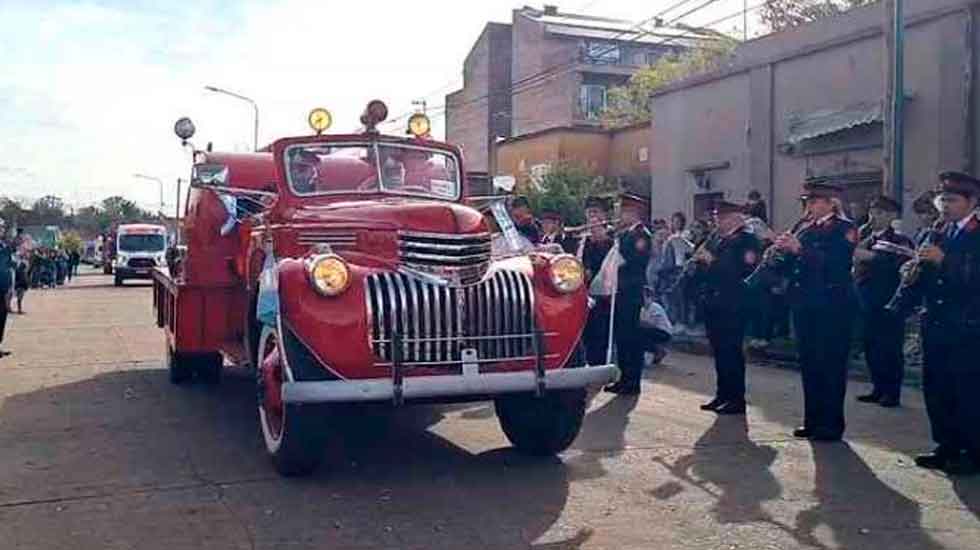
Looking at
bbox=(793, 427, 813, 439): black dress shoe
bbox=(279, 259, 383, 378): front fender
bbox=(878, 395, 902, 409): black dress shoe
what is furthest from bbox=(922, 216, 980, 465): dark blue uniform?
bbox=(279, 259, 383, 378): front fender

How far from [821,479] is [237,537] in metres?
3.49

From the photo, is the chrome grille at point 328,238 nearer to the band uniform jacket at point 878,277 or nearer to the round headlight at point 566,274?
the round headlight at point 566,274

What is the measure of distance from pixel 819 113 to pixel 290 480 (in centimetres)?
1430

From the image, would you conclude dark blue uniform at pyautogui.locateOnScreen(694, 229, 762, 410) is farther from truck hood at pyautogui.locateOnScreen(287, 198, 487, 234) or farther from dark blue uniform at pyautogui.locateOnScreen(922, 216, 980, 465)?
truck hood at pyautogui.locateOnScreen(287, 198, 487, 234)

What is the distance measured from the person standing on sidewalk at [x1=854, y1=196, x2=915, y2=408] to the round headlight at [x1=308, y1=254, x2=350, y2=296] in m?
4.98

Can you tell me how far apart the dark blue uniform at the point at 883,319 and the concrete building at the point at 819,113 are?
13.3 ft

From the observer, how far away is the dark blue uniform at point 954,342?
6852mm

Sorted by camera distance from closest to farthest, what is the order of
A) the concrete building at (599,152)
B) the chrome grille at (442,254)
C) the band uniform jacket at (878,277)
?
the chrome grille at (442,254) < the band uniform jacket at (878,277) < the concrete building at (599,152)

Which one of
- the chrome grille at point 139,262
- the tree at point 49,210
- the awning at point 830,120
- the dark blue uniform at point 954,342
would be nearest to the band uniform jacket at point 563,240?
the dark blue uniform at point 954,342

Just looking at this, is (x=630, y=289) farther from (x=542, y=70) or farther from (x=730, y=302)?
(x=542, y=70)

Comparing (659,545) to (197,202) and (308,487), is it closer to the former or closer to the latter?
(308,487)

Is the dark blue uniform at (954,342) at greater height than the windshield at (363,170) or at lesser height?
lesser

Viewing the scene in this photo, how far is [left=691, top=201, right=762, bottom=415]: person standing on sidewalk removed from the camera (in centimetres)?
929

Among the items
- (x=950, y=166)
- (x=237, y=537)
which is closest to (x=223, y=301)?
(x=237, y=537)
